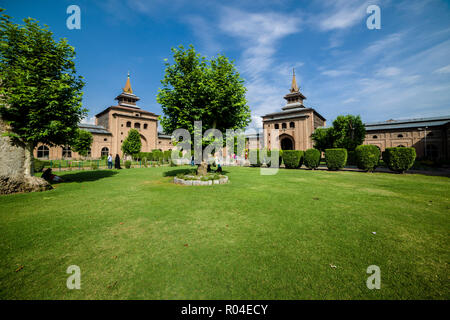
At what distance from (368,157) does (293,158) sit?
7063 millimetres

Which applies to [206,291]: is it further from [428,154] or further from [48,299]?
[428,154]

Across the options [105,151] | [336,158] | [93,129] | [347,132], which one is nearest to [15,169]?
[336,158]

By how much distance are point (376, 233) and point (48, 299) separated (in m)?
5.82

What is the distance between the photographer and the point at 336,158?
59.7 ft

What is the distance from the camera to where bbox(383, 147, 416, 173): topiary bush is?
14523mm

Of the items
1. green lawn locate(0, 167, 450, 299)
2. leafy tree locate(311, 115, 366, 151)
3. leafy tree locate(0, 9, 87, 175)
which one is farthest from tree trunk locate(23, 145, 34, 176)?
leafy tree locate(311, 115, 366, 151)

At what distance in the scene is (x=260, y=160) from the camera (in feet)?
80.9

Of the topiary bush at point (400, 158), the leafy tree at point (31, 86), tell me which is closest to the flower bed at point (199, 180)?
the leafy tree at point (31, 86)

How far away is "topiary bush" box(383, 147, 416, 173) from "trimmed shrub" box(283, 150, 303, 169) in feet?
25.5

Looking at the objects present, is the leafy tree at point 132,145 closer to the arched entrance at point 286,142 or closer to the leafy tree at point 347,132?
the arched entrance at point 286,142

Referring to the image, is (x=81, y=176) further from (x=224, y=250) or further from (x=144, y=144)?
(x=144, y=144)

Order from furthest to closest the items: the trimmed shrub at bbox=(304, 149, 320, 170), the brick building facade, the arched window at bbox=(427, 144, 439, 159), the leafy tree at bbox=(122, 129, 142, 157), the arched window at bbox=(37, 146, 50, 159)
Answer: the brick building facade, the leafy tree at bbox=(122, 129, 142, 157), the arched window at bbox=(427, 144, 439, 159), the arched window at bbox=(37, 146, 50, 159), the trimmed shrub at bbox=(304, 149, 320, 170)

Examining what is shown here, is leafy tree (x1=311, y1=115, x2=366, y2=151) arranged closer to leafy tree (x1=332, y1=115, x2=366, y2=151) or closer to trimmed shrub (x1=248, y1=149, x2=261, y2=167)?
leafy tree (x1=332, y1=115, x2=366, y2=151)

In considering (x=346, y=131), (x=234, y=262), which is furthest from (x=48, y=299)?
(x=346, y=131)
